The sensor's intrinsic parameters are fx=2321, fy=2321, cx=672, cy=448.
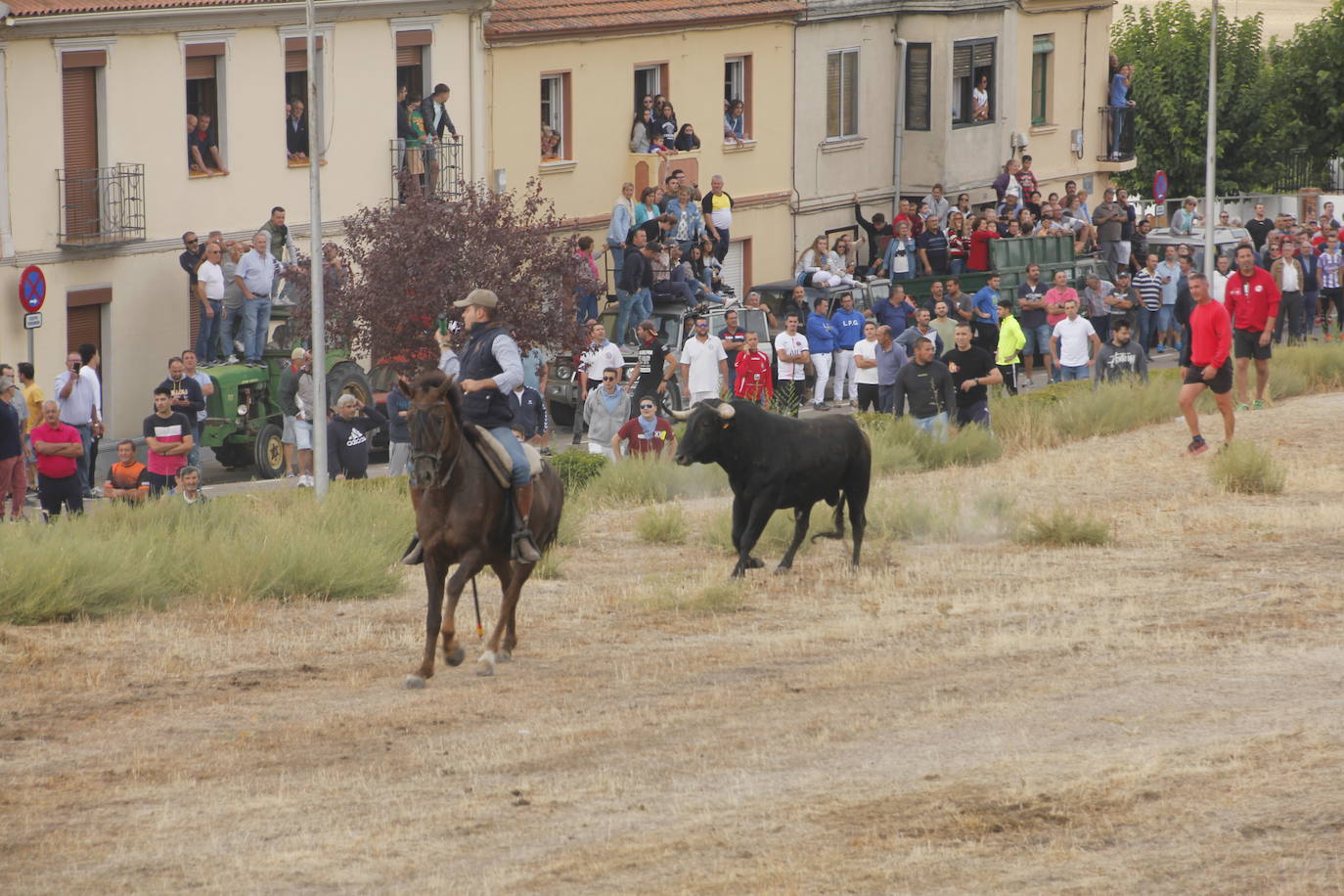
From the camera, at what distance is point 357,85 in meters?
33.1

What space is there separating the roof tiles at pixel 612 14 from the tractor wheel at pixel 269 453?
9.73 m

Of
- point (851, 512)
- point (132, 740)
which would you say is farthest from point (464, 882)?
point (851, 512)

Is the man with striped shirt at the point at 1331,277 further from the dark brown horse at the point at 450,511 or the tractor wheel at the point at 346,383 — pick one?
the dark brown horse at the point at 450,511

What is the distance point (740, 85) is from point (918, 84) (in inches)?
190

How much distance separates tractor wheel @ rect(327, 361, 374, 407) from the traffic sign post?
3.41 meters

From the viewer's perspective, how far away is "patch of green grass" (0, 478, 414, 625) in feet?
50.9

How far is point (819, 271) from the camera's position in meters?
34.5

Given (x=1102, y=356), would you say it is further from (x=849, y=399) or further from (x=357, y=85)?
(x=357, y=85)

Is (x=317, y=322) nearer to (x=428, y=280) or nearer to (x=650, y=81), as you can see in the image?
(x=428, y=280)

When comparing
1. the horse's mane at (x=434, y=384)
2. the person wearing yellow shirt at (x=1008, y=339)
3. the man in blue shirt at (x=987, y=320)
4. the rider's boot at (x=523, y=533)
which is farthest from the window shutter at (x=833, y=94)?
the horse's mane at (x=434, y=384)

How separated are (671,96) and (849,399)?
8.25 meters

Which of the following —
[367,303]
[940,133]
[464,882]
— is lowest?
[464,882]

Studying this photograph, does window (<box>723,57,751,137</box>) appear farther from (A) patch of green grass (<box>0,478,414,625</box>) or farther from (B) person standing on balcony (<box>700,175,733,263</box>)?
(A) patch of green grass (<box>0,478,414,625</box>)

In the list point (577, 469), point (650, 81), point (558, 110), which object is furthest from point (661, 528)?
point (650, 81)
